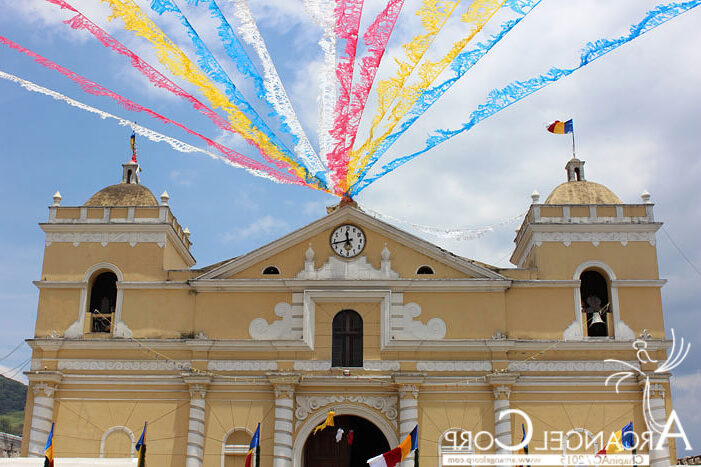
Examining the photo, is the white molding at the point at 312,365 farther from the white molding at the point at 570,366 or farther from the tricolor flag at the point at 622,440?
the tricolor flag at the point at 622,440

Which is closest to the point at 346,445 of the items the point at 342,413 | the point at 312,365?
the point at 342,413

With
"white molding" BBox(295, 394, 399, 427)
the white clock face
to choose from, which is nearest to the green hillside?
"white molding" BBox(295, 394, 399, 427)

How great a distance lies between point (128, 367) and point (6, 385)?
303 feet

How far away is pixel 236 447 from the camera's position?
27.6 meters

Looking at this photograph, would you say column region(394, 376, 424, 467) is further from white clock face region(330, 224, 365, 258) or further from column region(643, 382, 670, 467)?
column region(643, 382, 670, 467)

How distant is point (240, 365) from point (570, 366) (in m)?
11.3

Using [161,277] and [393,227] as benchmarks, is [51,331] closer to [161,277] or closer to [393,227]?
[161,277]

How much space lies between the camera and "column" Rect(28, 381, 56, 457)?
27.5 metres

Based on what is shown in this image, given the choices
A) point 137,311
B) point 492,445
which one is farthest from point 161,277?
point 492,445

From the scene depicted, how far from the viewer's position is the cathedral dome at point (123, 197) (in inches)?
1227

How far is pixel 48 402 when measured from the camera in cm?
2802

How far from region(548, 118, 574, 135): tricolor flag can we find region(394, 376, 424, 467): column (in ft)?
36.6

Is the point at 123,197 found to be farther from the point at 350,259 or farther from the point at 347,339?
the point at 347,339

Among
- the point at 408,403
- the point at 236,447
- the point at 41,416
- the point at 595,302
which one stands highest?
the point at 595,302
